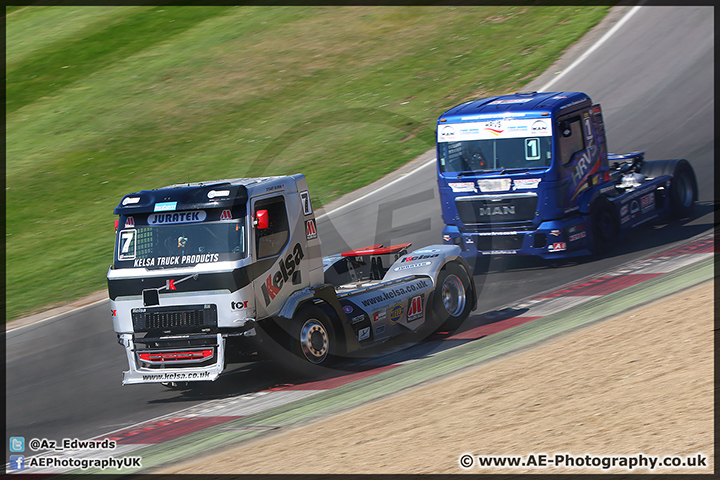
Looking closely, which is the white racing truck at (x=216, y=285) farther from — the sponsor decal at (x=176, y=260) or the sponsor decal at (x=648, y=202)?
→ the sponsor decal at (x=648, y=202)

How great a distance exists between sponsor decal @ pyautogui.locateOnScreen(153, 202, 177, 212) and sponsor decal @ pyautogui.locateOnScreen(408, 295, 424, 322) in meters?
3.82

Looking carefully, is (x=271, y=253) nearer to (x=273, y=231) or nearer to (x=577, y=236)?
(x=273, y=231)

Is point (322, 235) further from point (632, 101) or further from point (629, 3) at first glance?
point (629, 3)

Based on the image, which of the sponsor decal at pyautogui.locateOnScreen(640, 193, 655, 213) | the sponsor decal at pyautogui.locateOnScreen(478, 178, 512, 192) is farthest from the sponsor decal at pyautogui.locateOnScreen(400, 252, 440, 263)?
the sponsor decal at pyautogui.locateOnScreen(640, 193, 655, 213)

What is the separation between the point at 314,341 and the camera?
10867mm

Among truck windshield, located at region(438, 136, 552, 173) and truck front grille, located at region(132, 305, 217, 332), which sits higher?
truck windshield, located at region(438, 136, 552, 173)

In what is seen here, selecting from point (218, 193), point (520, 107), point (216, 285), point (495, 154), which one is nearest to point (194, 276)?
point (216, 285)

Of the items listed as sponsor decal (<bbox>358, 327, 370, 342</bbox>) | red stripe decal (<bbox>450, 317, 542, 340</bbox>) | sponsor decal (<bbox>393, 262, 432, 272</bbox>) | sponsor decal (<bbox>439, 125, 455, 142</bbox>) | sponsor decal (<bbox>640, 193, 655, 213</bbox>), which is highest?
sponsor decal (<bbox>439, 125, 455, 142</bbox>)

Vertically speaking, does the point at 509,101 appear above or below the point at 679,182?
above

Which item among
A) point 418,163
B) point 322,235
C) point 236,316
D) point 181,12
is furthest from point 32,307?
point 181,12

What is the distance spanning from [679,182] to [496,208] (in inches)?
174

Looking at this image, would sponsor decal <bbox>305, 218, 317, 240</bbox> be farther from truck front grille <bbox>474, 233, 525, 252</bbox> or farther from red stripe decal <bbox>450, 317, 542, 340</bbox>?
truck front grille <bbox>474, 233, 525, 252</bbox>

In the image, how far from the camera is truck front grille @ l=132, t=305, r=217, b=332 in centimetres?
1023

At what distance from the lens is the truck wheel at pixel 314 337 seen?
34.8 feet
